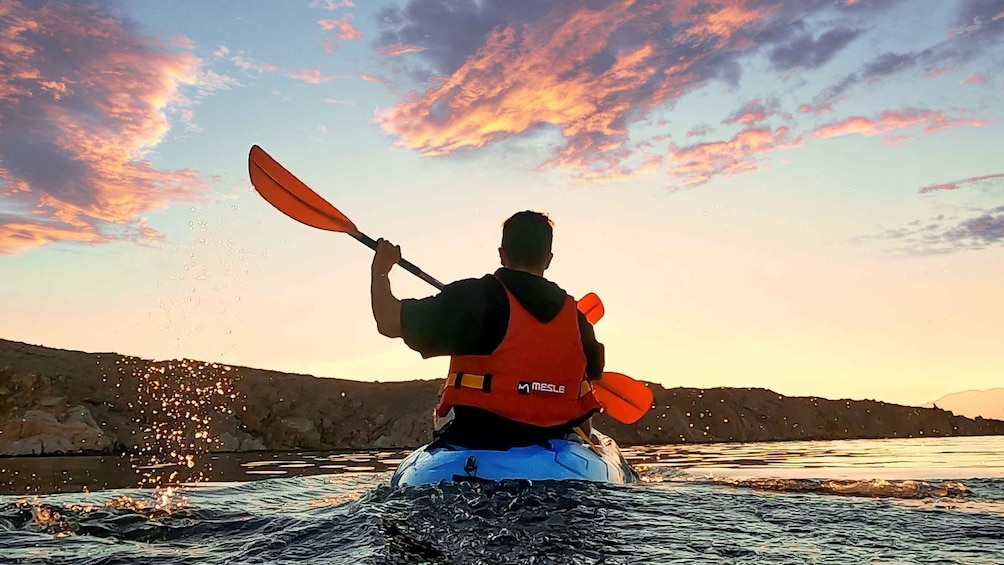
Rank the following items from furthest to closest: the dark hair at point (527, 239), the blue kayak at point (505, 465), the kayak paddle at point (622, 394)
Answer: the kayak paddle at point (622, 394) → the dark hair at point (527, 239) → the blue kayak at point (505, 465)

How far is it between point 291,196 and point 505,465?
398 centimetres

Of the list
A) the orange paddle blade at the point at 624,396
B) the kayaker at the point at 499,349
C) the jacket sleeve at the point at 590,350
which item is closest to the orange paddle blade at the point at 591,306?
the orange paddle blade at the point at 624,396

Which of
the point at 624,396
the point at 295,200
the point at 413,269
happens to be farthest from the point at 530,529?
the point at 295,200

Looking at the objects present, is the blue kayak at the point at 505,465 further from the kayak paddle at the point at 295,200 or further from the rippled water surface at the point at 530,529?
the kayak paddle at the point at 295,200

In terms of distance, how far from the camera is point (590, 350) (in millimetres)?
5168

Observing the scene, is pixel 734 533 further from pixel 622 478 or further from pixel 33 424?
pixel 33 424

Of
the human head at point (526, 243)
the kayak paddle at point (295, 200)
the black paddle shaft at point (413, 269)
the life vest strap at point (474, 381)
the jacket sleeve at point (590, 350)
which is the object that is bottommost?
the life vest strap at point (474, 381)

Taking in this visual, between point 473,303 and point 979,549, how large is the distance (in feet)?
8.68

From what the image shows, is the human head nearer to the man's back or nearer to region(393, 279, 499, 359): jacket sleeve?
the man's back

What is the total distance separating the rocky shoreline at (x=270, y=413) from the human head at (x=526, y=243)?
17836 mm

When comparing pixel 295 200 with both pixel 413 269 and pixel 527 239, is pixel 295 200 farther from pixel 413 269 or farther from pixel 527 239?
pixel 527 239

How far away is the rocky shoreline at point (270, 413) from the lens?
2147 cm

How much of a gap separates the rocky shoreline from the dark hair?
1786cm

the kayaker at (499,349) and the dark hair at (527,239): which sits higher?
the dark hair at (527,239)
